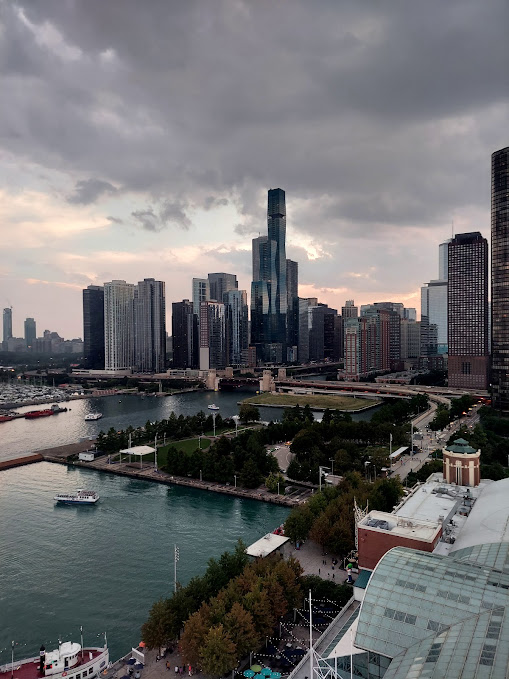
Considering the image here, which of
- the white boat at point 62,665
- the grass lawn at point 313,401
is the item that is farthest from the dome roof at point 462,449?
the grass lawn at point 313,401

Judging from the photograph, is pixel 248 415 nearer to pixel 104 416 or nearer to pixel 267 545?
pixel 104 416

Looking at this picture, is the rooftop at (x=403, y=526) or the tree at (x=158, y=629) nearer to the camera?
the tree at (x=158, y=629)

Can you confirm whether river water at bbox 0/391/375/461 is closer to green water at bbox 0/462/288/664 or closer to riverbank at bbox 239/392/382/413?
riverbank at bbox 239/392/382/413

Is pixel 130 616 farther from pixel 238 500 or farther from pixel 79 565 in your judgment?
pixel 238 500

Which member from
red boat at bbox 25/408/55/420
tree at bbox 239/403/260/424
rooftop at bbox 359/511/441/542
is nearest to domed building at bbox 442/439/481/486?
rooftop at bbox 359/511/441/542

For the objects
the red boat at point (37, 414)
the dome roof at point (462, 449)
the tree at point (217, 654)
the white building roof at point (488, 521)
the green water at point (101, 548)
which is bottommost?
the green water at point (101, 548)

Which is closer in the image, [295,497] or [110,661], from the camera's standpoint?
[110,661]

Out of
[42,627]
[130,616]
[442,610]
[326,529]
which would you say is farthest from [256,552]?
[442,610]

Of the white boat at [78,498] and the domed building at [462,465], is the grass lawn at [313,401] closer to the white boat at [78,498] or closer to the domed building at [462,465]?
the domed building at [462,465]
